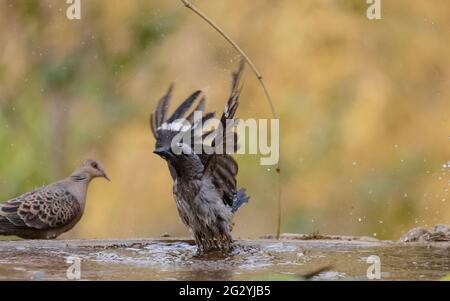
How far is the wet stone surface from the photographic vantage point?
12.2 ft

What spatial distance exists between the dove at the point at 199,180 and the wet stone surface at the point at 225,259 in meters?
0.12

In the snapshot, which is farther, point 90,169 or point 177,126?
point 90,169

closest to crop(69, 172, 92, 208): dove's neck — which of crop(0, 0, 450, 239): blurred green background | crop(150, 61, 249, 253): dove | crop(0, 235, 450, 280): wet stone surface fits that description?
crop(0, 235, 450, 280): wet stone surface

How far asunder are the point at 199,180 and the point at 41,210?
1179 millimetres

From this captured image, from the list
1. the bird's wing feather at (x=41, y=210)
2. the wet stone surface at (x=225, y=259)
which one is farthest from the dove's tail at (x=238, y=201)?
the bird's wing feather at (x=41, y=210)

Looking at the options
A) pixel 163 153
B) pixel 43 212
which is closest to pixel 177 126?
pixel 163 153

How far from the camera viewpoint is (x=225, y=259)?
14.3 feet

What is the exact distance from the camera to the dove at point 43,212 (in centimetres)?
531

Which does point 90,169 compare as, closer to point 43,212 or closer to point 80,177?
point 80,177

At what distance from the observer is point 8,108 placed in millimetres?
8961

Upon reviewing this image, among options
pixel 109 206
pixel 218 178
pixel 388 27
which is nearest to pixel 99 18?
pixel 109 206

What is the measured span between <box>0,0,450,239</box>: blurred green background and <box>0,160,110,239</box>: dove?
7.69ft

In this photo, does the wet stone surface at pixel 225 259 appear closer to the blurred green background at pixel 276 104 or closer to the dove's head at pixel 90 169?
the dove's head at pixel 90 169
